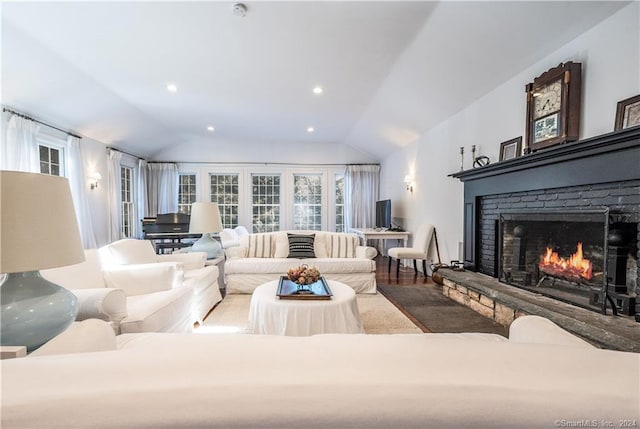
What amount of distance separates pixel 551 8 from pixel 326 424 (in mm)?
3064

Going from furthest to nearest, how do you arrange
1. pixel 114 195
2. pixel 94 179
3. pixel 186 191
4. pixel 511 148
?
pixel 186 191 < pixel 114 195 < pixel 94 179 < pixel 511 148

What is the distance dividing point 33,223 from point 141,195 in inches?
259

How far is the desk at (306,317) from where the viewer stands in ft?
7.30

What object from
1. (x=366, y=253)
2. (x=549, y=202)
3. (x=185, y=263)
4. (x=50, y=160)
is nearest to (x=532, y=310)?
(x=549, y=202)

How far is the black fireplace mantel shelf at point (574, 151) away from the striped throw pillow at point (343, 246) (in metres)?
1.94

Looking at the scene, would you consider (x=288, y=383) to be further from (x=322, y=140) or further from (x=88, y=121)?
(x=322, y=140)

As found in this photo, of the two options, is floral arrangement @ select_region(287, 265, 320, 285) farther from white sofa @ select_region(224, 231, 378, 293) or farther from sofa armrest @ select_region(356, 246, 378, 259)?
sofa armrest @ select_region(356, 246, 378, 259)

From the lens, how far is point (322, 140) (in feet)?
24.3

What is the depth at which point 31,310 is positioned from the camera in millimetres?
1105

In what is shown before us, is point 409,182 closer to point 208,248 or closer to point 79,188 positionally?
point 208,248

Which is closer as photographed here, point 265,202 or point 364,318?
point 364,318

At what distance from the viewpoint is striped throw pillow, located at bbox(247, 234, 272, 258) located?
4.32 meters

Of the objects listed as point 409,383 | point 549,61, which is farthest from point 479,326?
point 409,383

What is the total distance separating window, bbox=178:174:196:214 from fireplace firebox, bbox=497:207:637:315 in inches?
263
